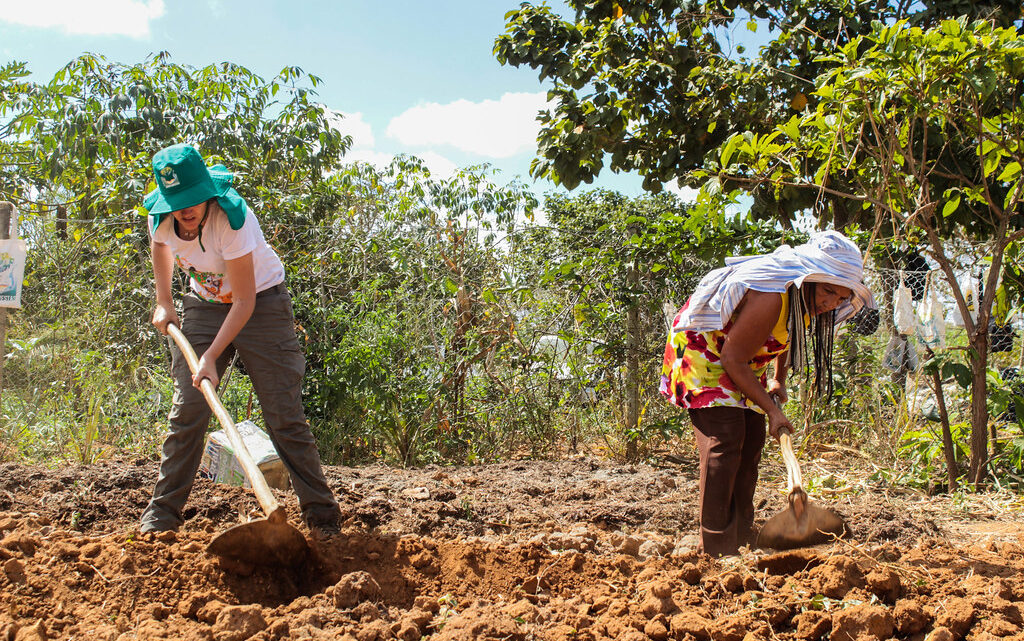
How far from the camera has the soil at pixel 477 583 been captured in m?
1.92

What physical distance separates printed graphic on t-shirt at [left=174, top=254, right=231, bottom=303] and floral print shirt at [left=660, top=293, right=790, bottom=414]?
1.73 metres

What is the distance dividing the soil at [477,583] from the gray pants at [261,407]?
0.21 metres

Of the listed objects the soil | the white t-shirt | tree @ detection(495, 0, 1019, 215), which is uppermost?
tree @ detection(495, 0, 1019, 215)

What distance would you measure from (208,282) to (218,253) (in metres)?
0.19

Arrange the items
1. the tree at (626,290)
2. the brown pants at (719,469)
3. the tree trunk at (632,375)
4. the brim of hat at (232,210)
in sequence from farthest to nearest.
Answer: the tree trunk at (632,375) → the tree at (626,290) → the brim of hat at (232,210) → the brown pants at (719,469)

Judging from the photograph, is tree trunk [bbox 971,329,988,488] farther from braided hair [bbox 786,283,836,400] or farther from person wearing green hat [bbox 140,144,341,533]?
person wearing green hat [bbox 140,144,341,533]

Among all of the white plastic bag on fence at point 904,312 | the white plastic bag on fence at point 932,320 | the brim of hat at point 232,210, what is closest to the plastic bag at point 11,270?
the brim of hat at point 232,210

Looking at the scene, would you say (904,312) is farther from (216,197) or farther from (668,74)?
(216,197)

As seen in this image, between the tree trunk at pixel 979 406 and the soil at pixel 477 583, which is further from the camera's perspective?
the tree trunk at pixel 979 406

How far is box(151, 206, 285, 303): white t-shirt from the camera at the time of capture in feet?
8.93

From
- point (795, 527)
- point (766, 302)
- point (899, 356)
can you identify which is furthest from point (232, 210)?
point (899, 356)

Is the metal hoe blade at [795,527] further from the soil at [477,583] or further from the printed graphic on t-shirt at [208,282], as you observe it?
the printed graphic on t-shirt at [208,282]

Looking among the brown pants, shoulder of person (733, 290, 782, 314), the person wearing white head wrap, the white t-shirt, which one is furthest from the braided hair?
the white t-shirt

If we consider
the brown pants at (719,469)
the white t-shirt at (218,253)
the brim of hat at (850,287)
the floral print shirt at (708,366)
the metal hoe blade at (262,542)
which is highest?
the white t-shirt at (218,253)
